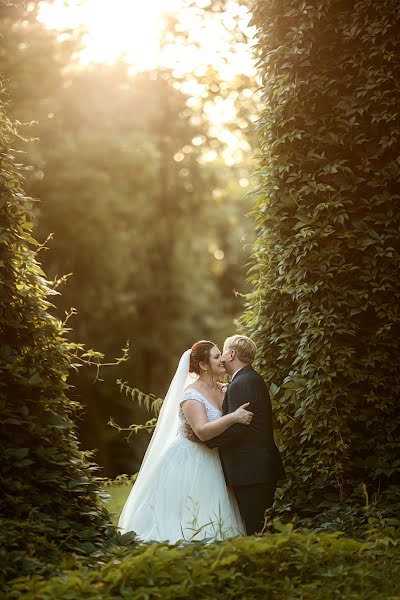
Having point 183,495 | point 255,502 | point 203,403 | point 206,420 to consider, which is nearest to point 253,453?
point 255,502

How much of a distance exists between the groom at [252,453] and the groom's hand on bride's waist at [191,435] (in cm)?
34

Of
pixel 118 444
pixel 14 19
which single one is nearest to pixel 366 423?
pixel 14 19

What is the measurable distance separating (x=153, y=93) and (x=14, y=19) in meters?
10.9

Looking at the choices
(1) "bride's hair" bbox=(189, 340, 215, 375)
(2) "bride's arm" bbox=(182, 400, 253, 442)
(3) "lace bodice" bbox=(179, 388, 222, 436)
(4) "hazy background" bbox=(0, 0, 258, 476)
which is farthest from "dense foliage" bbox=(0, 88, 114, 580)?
(4) "hazy background" bbox=(0, 0, 258, 476)

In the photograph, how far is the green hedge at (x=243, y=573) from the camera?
4.81 m

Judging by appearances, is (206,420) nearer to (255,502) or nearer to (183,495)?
(183,495)

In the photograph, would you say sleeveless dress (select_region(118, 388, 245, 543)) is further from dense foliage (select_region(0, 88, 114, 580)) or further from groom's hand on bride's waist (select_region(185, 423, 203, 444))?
dense foliage (select_region(0, 88, 114, 580))

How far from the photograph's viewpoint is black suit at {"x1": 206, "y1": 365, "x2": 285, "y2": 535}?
25.0ft

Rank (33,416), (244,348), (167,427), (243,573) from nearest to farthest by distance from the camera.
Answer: (243,573) < (33,416) < (244,348) < (167,427)

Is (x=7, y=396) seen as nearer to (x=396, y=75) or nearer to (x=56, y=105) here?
(x=396, y=75)

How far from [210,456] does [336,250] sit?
7.48 ft

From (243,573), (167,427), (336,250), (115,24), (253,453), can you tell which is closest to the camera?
(243,573)

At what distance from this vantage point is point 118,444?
73.9 ft

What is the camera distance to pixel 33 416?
6.24m
